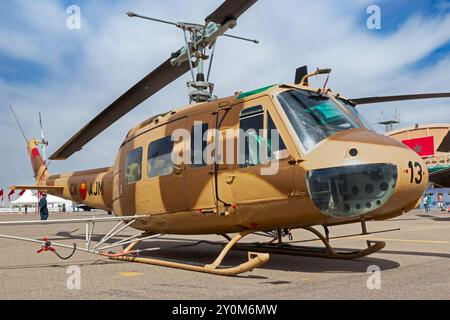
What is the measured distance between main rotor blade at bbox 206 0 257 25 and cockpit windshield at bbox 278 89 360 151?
4.20ft

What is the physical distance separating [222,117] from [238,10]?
5.15 feet

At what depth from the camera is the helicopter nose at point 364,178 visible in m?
5.06

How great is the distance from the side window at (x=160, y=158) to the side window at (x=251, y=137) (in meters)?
1.52

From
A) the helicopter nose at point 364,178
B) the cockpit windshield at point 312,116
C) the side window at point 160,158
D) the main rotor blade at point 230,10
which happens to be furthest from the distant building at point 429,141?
the main rotor blade at point 230,10

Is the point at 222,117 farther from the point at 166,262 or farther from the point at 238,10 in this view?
the point at 166,262

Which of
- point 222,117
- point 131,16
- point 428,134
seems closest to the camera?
point 222,117

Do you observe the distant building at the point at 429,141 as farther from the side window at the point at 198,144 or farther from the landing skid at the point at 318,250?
the side window at the point at 198,144

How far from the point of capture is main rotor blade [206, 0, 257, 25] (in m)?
5.61

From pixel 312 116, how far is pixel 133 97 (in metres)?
3.68

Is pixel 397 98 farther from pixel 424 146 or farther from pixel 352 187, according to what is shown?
pixel 424 146

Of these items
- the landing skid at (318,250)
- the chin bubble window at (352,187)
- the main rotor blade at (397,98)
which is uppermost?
the main rotor blade at (397,98)

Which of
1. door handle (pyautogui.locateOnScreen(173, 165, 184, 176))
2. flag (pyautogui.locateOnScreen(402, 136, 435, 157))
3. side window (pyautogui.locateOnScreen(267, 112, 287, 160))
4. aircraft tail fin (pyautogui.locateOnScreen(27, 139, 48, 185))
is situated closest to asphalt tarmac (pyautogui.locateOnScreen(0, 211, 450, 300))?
door handle (pyautogui.locateOnScreen(173, 165, 184, 176))

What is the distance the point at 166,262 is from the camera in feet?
21.9
